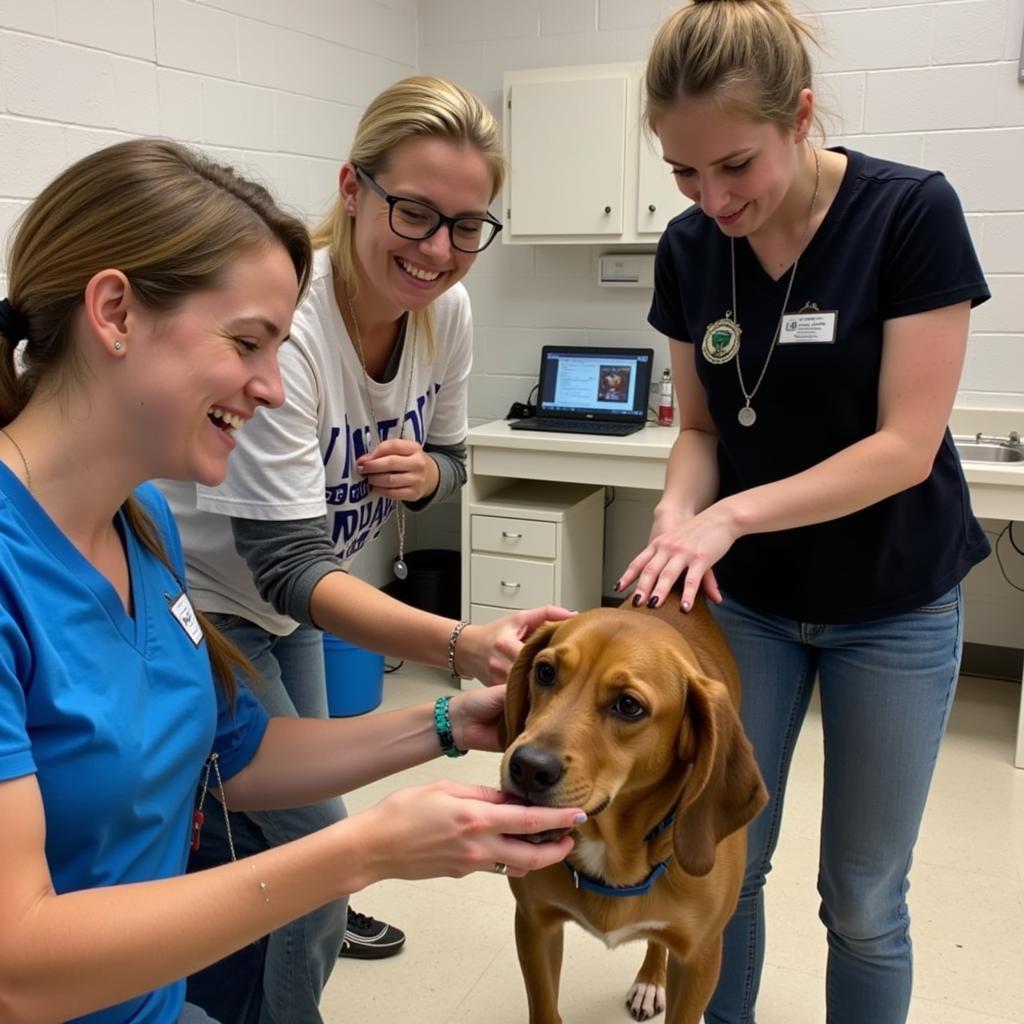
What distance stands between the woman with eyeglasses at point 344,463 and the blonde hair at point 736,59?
1.15ft

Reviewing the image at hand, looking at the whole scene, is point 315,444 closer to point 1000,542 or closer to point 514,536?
point 514,536

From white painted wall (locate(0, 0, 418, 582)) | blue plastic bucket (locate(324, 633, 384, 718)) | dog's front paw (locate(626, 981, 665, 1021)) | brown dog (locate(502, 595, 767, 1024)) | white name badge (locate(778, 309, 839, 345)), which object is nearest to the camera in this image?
brown dog (locate(502, 595, 767, 1024))

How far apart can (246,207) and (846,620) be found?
42.7 inches

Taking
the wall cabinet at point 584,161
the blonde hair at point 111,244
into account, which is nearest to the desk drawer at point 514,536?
the wall cabinet at point 584,161

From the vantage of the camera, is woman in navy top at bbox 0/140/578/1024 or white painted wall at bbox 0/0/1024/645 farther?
white painted wall at bbox 0/0/1024/645

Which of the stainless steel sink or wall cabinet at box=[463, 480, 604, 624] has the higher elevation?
the stainless steel sink

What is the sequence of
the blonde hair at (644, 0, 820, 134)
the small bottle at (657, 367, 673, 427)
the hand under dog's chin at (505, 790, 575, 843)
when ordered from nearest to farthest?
the hand under dog's chin at (505, 790, 575, 843)
the blonde hair at (644, 0, 820, 134)
the small bottle at (657, 367, 673, 427)

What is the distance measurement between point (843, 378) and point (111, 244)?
1045 millimetres

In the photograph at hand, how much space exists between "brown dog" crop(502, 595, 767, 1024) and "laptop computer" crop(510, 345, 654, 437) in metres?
2.47

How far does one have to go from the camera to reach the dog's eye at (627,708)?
1.32m

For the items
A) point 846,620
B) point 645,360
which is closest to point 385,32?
point 645,360

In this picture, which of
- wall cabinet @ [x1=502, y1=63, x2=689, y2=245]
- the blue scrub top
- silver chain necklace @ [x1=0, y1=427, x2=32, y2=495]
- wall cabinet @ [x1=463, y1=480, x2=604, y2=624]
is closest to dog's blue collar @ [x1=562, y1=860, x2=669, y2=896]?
the blue scrub top

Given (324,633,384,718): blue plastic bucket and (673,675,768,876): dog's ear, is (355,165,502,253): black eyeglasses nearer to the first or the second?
(673,675,768,876): dog's ear

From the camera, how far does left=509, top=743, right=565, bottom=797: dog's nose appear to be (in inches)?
46.8
